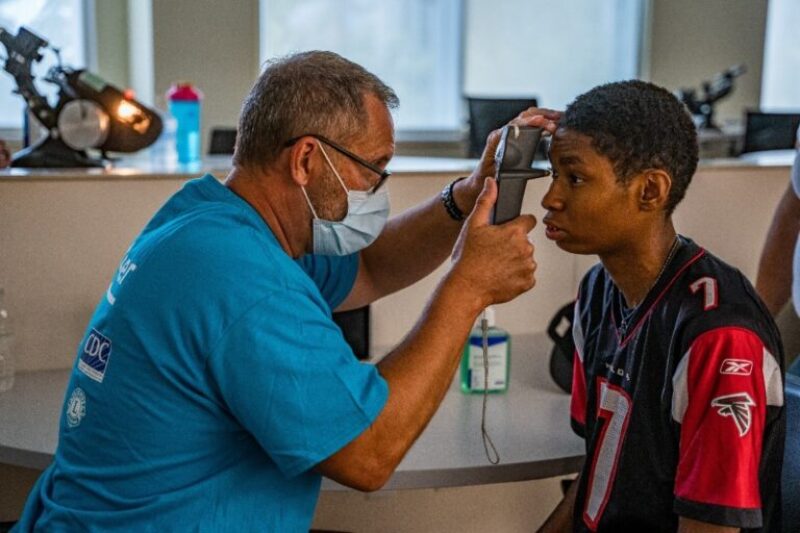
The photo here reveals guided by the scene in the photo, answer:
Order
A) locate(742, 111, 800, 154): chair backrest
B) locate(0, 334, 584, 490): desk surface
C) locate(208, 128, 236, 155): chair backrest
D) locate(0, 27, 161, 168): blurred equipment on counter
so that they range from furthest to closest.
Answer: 1. locate(742, 111, 800, 154): chair backrest
2. locate(208, 128, 236, 155): chair backrest
3. locate(0, 27, 161, 168): blurred equipment on counter
4. locate(0, 334, 584, 490): desk surface

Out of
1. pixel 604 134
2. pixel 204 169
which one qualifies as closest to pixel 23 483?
pixel 204 169

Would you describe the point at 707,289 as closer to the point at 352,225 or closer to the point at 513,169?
the point at 513,169

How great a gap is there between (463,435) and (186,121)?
4.43ft

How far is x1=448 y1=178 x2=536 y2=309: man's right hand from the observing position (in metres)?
1.26

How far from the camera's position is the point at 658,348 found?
4.59 ft

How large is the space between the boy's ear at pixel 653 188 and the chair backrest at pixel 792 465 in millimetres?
368

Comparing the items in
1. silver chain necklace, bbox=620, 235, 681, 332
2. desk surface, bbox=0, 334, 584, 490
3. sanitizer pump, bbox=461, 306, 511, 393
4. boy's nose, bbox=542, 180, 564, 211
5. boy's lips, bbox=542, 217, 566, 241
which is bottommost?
desk surface, bbox=0, 334, 584, 490

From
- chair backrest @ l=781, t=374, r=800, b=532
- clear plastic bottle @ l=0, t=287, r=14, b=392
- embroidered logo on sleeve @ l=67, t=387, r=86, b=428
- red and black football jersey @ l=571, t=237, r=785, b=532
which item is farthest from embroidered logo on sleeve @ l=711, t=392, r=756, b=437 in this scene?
clear plastic bottle @ l=0, t=287, r=14, b=392

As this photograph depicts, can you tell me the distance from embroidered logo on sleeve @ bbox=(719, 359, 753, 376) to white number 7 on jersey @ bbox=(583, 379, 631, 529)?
178mm

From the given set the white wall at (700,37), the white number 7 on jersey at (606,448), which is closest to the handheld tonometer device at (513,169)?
the white number 7 on jersey at (606,448)

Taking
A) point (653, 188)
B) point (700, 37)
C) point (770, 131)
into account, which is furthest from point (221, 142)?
point (700, 37)

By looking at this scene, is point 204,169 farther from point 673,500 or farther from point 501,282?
point 673,500

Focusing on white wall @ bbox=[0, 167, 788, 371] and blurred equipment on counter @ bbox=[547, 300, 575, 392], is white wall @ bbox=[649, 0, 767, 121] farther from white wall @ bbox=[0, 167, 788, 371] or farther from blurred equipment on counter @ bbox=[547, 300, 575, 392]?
blurred equipment on counter @ bbox=[547, 300, 575, 392]

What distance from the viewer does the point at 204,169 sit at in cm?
225
